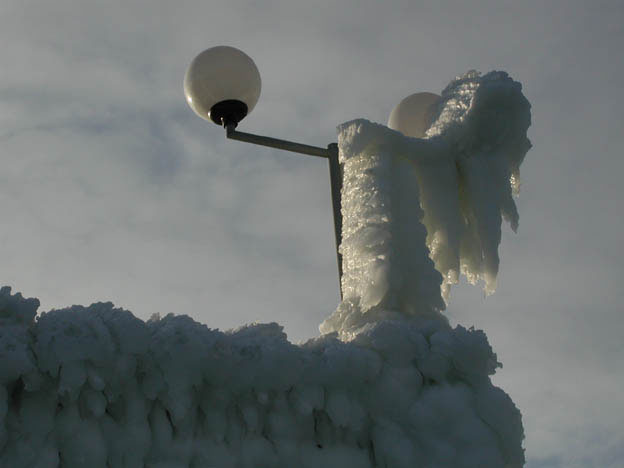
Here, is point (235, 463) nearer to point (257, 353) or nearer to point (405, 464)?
point (257, 353)

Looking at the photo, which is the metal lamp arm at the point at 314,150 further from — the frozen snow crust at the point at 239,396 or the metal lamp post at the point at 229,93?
the frozen snow crust at the point at 239,396

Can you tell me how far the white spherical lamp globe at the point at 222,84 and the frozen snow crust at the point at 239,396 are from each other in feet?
5.90

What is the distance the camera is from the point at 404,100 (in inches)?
164

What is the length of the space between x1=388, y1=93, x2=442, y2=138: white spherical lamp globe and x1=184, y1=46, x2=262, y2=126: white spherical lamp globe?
85 centimetres

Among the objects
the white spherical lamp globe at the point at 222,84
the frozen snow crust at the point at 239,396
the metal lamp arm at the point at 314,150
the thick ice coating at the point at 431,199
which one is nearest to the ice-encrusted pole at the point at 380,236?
the thick ice coating at the point at 431,199

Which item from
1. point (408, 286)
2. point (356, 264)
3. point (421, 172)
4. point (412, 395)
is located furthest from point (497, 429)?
point (421, 172)

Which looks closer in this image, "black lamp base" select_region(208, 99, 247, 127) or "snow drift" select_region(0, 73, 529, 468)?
"snow drift" select_region(0, 73, 529, 468)

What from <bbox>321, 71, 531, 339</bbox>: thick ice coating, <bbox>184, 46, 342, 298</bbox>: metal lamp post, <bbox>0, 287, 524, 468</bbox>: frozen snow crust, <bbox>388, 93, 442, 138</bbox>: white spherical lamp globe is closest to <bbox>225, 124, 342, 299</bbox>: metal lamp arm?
<bbox>184, 46, 342, 298</bbox>: metal lamp post

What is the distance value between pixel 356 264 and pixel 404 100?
1.27 m

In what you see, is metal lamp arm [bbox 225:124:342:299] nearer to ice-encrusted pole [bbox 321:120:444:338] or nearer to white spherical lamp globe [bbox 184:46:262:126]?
white spherical lamp globe [bbox 184:46:262:126]

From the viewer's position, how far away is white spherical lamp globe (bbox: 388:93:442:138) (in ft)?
13.5

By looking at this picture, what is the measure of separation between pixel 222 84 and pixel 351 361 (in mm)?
2051

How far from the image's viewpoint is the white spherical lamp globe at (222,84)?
162 inches

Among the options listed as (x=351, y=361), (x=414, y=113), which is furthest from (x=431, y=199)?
(x=351, y=361)
